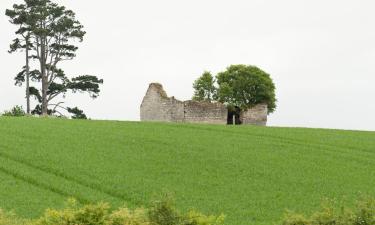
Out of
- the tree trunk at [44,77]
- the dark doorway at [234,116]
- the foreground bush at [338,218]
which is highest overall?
the tree trunk at [44,77]

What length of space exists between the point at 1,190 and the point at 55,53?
41.5m

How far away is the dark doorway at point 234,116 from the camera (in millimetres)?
48303

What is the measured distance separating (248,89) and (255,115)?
21.2m

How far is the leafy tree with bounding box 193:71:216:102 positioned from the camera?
7350 cm

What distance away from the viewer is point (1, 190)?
699 inches

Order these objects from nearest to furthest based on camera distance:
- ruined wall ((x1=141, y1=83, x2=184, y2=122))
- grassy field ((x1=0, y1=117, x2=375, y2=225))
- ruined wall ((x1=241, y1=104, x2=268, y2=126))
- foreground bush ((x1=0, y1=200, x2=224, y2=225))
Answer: foreground bush ((x1=0, y1=200, x2=224, y2=225)), grassy field ((x1=0, y1=117, x2=375, y2=225)), ruined wall ((x1=141, y1=83, x2=184, y2=122)), ruined wall ((x1=241, y1=104, x2=268, y2=126))

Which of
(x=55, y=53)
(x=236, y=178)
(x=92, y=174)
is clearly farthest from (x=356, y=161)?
(x=55, y=53)

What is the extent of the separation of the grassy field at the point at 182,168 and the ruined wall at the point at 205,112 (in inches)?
508

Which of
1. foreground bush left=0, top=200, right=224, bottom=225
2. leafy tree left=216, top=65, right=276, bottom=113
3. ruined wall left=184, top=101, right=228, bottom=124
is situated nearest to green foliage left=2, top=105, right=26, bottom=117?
ruined wall left=184, top=101, right=228, bottom=124

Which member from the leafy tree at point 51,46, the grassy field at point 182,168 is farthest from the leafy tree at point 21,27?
the grassy field at point 182,168

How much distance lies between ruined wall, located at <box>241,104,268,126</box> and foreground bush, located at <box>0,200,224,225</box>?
4029 cm

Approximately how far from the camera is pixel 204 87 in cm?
7369

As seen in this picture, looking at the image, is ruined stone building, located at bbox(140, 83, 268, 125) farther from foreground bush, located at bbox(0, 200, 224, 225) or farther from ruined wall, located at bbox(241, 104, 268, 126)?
foreground bush, located at bbox(0, 200, 224, 225)

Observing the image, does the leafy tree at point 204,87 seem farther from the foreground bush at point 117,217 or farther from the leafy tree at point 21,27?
the foreground bush at point 117,217
